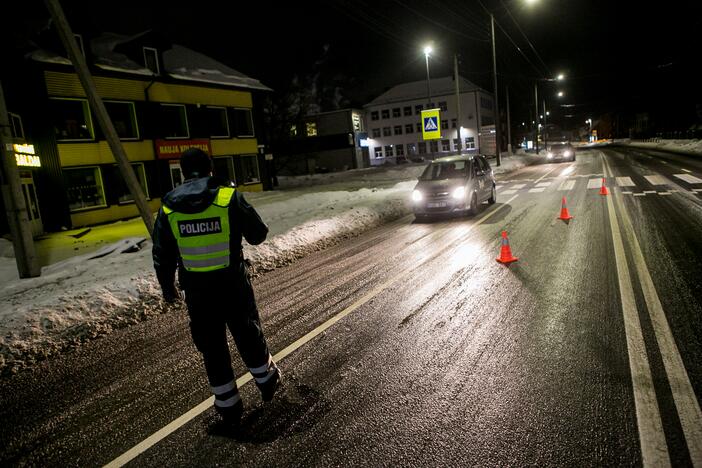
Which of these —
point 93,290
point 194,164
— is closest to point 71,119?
point 93,290

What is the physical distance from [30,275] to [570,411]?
938 centimetres

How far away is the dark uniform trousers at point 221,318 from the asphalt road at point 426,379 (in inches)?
17.3

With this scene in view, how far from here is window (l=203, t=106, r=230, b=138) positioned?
87.2ft

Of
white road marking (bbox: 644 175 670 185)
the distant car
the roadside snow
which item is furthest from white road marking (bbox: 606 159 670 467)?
the distant car

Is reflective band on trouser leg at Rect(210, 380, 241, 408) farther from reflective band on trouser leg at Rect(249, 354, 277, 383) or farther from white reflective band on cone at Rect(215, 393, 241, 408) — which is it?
reflective band on trouser leg at Rect(249, 354, 277, 383)

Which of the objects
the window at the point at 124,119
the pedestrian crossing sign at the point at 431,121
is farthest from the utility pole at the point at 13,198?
the pedestrian crossing sign at the point at 431,121

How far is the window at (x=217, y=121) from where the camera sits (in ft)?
87.2

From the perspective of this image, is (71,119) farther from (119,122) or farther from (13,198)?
(13,198)

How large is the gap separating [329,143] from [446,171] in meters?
50.4

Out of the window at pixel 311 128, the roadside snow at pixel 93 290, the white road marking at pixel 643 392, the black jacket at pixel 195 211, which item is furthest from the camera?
the window at pixel 311 128

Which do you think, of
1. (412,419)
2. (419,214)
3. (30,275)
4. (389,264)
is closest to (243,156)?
(419,214)

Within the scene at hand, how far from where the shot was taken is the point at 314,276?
24.1 feet

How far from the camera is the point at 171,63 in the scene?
2564cm

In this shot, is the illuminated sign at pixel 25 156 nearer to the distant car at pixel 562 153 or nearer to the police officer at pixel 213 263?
the police officer at pixel 213 263
